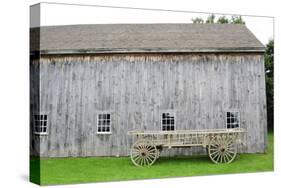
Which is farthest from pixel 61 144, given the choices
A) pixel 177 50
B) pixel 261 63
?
pixel 261 63

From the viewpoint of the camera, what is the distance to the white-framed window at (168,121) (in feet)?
41.3

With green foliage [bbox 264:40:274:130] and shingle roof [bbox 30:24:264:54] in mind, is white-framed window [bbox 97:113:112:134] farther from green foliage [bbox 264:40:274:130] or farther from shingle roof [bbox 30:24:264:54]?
green foliage [bbox 264:40:274:130]

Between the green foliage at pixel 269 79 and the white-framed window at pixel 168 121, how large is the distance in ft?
8.19

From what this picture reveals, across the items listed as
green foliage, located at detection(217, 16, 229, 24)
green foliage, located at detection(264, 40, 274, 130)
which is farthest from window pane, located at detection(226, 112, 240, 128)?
green foliage, located at detection(217, 16, 229, 24)

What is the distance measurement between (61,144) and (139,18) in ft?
10.5

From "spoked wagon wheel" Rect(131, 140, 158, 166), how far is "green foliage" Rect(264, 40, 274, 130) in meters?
3.08

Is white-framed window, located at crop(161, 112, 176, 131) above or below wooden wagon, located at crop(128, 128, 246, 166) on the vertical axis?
above

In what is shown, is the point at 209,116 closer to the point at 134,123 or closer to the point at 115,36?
the point at 134,123

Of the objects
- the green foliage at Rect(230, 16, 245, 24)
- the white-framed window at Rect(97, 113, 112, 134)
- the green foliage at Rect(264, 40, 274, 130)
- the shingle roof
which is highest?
the green foliage at Rect(230, 16, 245, 24)

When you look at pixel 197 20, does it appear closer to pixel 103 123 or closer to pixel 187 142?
pixel 187 142

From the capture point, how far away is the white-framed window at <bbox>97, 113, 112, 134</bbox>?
12164 mm

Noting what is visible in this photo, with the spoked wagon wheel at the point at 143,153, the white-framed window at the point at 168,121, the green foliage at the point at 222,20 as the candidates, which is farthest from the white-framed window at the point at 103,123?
the green foliage at the point at 222,20

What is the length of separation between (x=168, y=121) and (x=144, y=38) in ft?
6.33

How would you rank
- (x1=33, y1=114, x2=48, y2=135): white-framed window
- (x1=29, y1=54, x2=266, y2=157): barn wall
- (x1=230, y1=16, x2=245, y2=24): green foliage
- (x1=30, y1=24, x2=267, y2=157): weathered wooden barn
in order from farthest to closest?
(x1=230, y1=16, x2=245, y2=24): green foliage < (x1=29, y1=54, x2=266, y2=157): barn wall < (x1=30, y1=24, x2=267, y2=157): weathered wooden barn < (x1=33, y1=114, x2=48, y2=135): white-framed window
